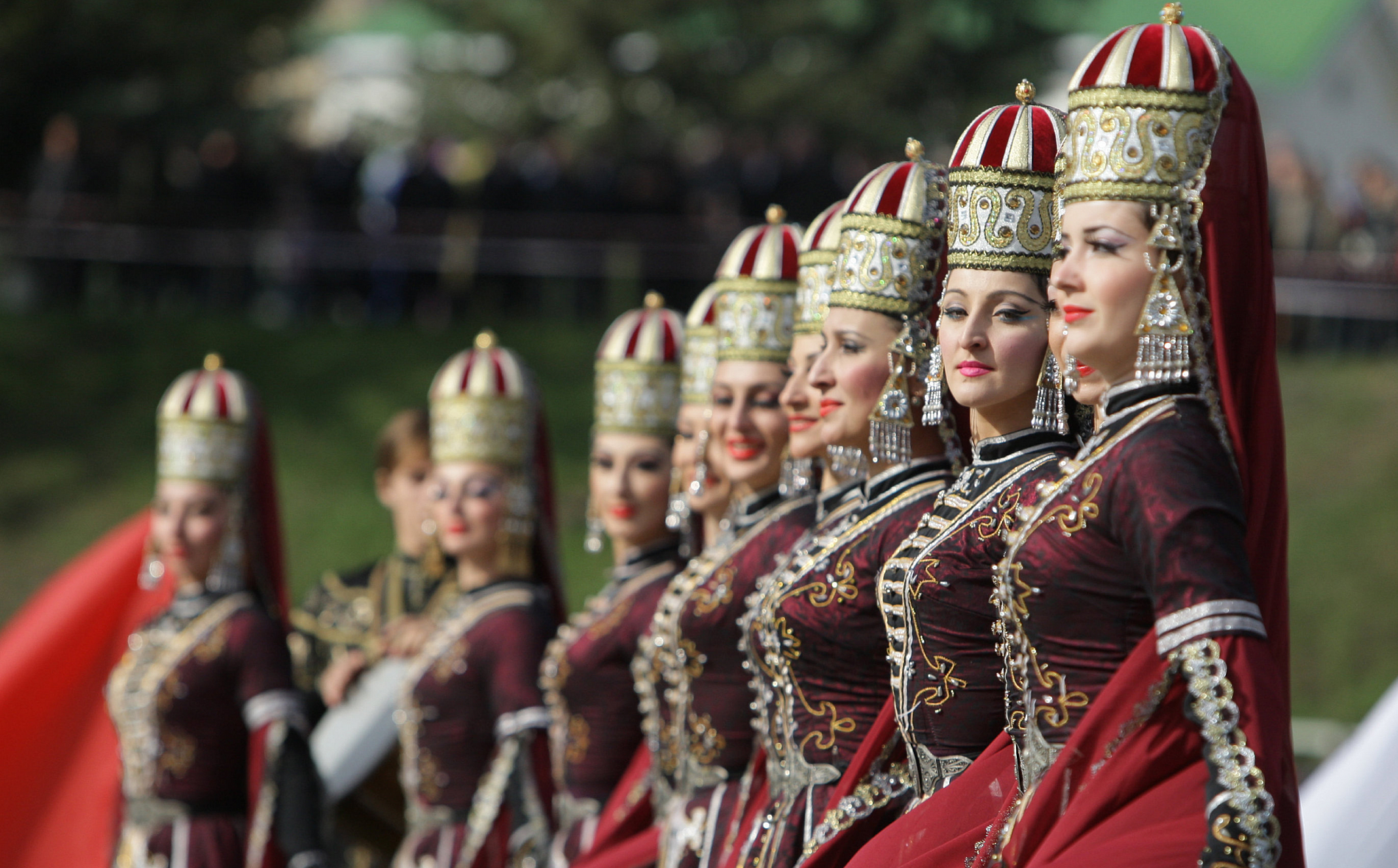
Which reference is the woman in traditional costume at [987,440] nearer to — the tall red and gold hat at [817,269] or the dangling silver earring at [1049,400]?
the dangling silver earring at [1049,400]

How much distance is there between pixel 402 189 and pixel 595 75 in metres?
4.31

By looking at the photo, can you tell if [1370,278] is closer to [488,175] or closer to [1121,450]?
[488,175]

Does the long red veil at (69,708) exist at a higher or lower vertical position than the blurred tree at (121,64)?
lower

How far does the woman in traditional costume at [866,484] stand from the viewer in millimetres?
3621

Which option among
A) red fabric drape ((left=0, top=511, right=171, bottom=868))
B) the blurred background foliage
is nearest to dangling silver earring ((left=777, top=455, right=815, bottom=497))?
red fabric drape ((left=0, top=511, right=171, bottom=868))

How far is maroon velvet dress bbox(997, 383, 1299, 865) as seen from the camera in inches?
97.9

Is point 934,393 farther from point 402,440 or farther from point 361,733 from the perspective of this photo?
point 402,440

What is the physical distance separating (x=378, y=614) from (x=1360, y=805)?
3549mm

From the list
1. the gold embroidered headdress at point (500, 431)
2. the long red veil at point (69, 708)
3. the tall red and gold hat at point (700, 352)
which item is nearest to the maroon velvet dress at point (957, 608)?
the tall red and gold hat at point (700, 352)

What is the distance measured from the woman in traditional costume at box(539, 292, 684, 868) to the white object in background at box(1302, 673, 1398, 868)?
6.14ft

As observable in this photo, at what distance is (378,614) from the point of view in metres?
6.83

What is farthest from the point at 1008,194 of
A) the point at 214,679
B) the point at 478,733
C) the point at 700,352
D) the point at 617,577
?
the point at 214,679

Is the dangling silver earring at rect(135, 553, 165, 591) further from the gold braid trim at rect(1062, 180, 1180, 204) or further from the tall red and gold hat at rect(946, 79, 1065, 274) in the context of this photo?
the gold braid trim at rect(1062, 180, 1180, 204)

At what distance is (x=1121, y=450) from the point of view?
108 inches
